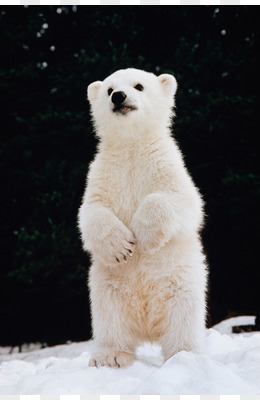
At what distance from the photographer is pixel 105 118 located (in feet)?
12.6

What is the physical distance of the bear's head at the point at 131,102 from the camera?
360cm

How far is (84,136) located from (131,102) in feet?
12.6

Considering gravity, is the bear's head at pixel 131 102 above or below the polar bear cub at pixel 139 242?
above

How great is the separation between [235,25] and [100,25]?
227 centimetres

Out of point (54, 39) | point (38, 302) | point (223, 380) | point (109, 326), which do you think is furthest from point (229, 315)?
point (54, 39)

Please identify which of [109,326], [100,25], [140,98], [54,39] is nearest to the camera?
[109,326]

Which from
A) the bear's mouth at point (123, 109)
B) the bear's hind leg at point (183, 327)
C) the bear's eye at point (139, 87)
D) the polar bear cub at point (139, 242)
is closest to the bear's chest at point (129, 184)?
the polar bear cub at point (139, 242)

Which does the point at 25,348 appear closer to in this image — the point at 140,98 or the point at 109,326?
the point at 109,326

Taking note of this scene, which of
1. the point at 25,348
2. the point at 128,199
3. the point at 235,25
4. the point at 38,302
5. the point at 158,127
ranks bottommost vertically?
the point at 25,348

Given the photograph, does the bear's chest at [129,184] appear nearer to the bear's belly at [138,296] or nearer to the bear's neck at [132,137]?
the bear's neck at [132,137]

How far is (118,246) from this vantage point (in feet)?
10.7

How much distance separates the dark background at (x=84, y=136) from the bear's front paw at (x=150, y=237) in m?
3.53

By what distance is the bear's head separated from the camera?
3.60 metres

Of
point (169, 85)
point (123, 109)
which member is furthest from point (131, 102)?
point (169, 85)
